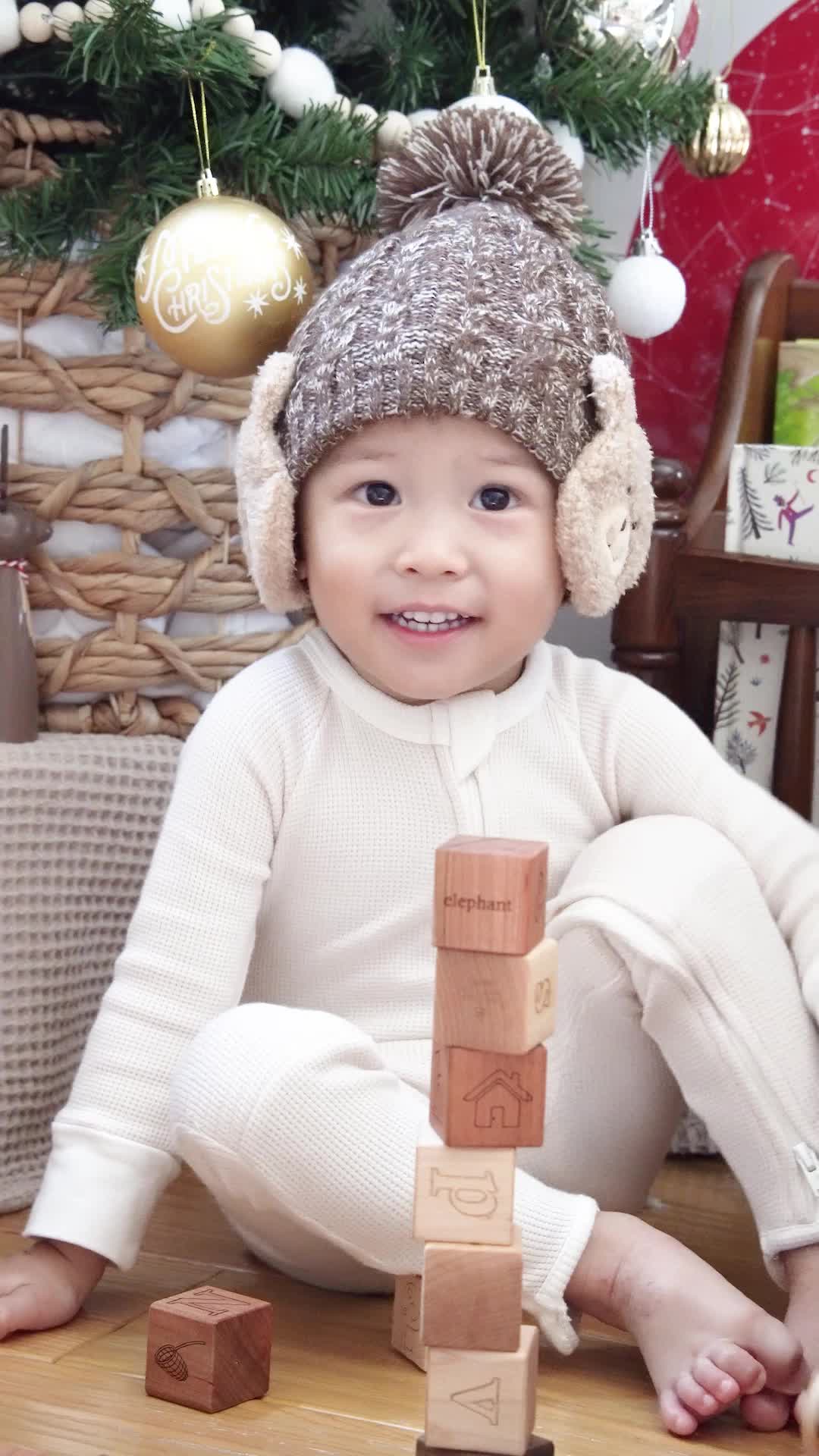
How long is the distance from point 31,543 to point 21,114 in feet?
0.94

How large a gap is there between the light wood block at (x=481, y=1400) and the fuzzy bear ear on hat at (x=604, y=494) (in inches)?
18.4

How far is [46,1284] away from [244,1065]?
0.58 feet

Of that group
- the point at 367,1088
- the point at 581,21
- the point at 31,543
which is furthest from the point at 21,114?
the point at 367,1088

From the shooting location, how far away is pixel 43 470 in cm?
118

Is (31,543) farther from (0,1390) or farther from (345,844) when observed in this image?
(0,1390)

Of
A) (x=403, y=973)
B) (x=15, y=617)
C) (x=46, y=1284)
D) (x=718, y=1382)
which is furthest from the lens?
(x=15, y=617)

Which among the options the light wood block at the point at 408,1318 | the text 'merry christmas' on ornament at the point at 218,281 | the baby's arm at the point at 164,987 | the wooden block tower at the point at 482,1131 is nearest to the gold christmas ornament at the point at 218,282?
the text 'merry christmas' on ornament at the point at 218,281

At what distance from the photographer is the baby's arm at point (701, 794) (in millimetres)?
1021

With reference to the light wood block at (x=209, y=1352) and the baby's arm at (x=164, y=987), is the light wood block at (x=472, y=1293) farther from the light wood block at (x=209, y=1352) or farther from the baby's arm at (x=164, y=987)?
the baby's arm at (x=164, y=987)

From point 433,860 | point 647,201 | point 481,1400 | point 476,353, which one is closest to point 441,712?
point 433,860

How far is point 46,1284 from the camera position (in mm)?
921

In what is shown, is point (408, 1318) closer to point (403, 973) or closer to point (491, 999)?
point (403, 973)

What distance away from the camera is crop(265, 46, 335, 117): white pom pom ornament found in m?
1.07

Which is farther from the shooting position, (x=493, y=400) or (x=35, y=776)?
(x=35, y=776)
